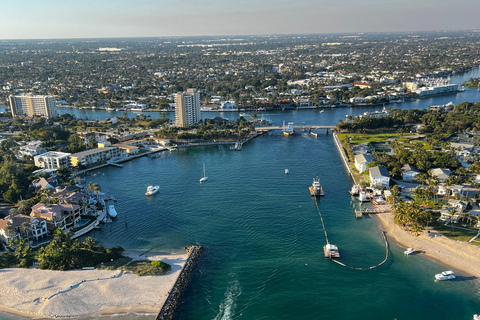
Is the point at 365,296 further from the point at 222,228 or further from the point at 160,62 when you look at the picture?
the point at 160,62

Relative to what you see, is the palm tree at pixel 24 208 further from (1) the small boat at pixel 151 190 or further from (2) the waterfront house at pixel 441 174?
(2) the waterfront house at pixel 441 174

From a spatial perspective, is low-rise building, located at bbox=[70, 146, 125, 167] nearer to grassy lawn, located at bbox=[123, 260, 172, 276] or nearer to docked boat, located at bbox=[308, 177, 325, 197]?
grassy lawn, located at bbox=[123, 260, 172, 276]

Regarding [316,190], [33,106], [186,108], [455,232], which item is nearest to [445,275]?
[455,232]

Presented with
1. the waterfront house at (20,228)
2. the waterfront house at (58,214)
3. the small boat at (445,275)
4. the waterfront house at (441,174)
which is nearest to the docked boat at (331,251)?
the small boat at (445,275)

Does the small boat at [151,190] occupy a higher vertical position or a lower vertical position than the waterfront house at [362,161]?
lower

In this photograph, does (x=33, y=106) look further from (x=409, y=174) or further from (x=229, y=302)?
(x=409, y=174)

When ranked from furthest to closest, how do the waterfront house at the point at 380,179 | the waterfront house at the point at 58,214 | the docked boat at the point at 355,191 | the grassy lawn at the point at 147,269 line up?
the waterfront house at the point at 380,179 < the docked boat at the point at 355,191 < the waterfront house at the point at 58,214 < the grassy lawn at the point at 147,269
